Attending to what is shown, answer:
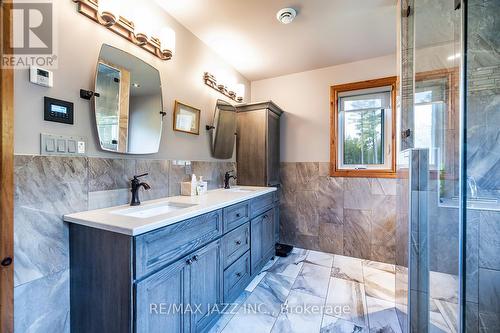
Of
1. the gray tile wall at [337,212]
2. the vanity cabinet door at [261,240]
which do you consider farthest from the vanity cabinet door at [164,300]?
the gray tile wall at [337,212]

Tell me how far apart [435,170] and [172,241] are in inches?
60.9

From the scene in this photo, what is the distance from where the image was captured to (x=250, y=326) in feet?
5.00

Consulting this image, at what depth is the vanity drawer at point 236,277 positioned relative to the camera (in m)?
1.63

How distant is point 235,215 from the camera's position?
174 centimetres

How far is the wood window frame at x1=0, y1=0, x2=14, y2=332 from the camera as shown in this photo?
3.00ft

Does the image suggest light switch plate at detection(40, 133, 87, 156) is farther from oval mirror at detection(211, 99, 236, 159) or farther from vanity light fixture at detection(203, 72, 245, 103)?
vanity light fixture at detection(203, 72, 245, 103)

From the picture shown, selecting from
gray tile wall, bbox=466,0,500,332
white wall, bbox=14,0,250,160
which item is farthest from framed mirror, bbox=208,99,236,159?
gray tile wall, bbox=466,0,500,332

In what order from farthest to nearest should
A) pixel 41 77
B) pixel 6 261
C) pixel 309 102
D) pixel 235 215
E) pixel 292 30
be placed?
pixel 309 102, pixel 292 30, pixel 235 215, pixel 41 77, pixel 6 261

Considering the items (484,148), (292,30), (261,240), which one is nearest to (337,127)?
(292,30)

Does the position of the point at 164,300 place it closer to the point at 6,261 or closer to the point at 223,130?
the point at 6,261

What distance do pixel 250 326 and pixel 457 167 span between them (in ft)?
5.35

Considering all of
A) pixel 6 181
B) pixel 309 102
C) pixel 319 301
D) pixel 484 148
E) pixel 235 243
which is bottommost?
pixel 319 301

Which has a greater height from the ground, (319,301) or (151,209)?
(151,209)

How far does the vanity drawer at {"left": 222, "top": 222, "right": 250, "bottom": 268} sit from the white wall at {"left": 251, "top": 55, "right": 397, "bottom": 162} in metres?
1.48
